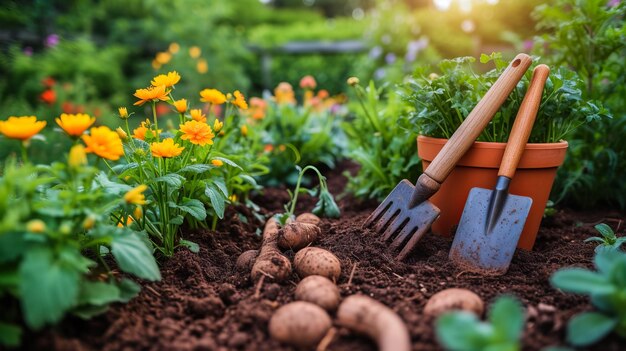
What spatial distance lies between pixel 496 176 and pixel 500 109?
0.30 m

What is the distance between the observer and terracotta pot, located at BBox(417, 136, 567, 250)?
6.07 ft

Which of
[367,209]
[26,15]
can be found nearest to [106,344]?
[367,209]

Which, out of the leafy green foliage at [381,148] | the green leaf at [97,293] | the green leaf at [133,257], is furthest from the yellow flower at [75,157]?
the leafy green foliage at [381,148]

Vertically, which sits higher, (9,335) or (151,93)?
(151,93)

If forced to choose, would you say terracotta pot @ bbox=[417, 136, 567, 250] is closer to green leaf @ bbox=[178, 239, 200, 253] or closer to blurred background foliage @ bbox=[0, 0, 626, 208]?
blurred background foliage @ bbox=[0, 0, 626, 208]

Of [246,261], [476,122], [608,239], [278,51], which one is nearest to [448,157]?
[476,122]

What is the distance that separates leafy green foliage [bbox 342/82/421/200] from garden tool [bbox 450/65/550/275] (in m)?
0.63

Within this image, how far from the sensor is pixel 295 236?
1888 mm

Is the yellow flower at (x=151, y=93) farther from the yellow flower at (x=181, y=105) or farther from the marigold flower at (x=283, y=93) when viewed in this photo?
the marigold flower at (x=283, y=93)

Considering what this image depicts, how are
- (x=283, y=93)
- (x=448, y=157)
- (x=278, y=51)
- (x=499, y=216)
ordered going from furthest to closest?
(x=278, y=51) < (x=283, y=93) < (x=448, y=157) < (x=499, y=216)

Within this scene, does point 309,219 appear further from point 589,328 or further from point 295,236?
point 589,328

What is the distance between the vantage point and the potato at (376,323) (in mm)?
1144

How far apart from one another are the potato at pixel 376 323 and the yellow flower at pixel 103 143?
0.81 metres

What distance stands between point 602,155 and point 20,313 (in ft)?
8.69
